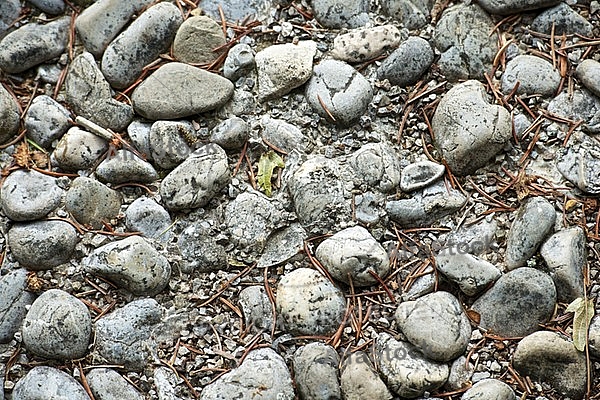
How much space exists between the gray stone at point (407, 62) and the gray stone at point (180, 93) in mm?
676

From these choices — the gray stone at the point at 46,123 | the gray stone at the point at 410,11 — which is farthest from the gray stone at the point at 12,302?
the gray stone at the point at 410,11

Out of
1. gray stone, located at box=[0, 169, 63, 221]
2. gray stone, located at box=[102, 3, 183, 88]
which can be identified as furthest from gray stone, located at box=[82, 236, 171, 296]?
gray stone, located at box=[102, 3, 183, 88]

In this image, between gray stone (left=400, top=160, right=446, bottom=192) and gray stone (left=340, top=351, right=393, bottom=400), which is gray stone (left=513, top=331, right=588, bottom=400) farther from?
gray stone (left=400, top=160, right=446, bottom=192)

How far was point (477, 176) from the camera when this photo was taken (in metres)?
2.70

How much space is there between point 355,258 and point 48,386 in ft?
4.15

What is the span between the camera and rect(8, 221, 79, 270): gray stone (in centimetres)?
263

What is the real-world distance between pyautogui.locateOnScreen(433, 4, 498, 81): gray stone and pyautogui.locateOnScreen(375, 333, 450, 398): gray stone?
1176mm

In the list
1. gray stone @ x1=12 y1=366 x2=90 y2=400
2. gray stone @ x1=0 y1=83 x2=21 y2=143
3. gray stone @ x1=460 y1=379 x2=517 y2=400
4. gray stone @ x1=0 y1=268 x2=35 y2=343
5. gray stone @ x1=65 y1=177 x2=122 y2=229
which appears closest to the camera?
gray stone @ x1=460 y1=379 x2=517 y2=400

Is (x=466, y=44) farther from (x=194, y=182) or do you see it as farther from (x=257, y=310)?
(x=257, y=310)

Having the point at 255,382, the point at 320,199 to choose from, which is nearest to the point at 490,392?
the point at 255,382

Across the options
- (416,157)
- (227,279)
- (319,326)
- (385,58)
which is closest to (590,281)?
(416,157)

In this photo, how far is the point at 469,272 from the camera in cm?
250

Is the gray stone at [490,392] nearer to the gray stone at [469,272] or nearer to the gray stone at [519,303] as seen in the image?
the gray stone at [519,303]

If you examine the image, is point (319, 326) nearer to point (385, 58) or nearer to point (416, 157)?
point (416, 157)
